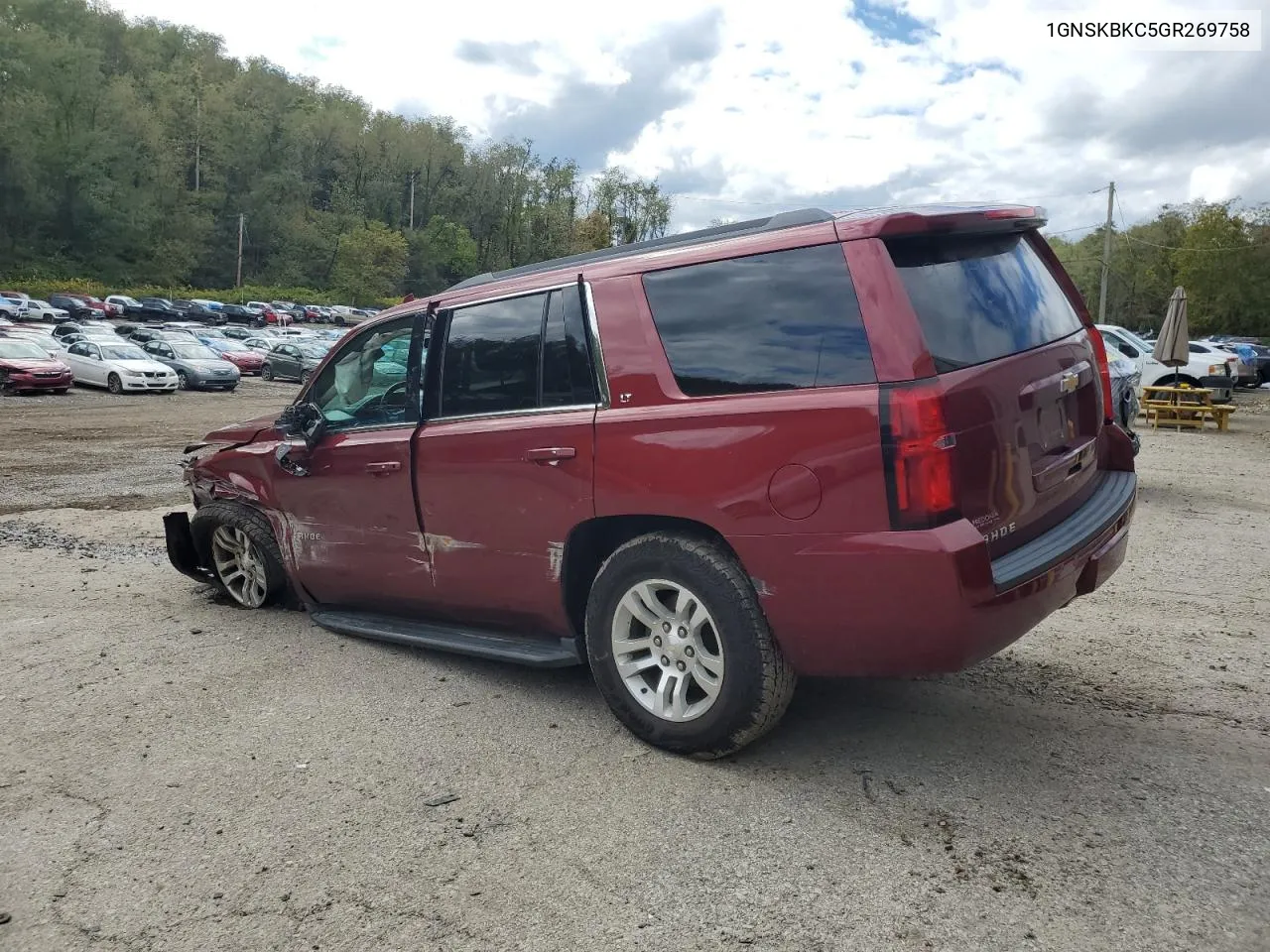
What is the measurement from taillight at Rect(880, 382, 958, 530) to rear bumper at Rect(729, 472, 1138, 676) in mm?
67

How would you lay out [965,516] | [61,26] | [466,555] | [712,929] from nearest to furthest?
[712,929] < [965,516] < [466,555] < [61,26]

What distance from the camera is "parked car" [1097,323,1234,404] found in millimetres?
19516

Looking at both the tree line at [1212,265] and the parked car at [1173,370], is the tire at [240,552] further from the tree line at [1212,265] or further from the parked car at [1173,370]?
the tree line at [1212,265]

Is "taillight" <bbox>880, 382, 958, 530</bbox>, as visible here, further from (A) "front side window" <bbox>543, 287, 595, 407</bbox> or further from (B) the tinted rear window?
(A) "front side window" <bbox>543, 287, 595, 407</bbox>

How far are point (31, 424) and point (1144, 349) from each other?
74.1ft

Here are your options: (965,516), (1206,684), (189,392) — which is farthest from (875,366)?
(189,392)

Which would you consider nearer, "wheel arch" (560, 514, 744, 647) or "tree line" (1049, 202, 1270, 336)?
"wheel arch" (560, 514, 744, 647)

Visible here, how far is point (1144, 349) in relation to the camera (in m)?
20.2

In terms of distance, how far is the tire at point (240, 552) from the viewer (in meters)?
5.64

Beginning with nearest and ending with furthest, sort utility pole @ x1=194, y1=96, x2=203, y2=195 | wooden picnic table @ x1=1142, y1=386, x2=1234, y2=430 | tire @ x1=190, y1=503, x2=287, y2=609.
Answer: tire @ x1=190, y1=503, x2=287, y2=609 → wooden picnic table @ x1=1142, y1=386, x2=1234, y2=430 → utility pole @ x1=194, y1=96, x2=203, y2=195

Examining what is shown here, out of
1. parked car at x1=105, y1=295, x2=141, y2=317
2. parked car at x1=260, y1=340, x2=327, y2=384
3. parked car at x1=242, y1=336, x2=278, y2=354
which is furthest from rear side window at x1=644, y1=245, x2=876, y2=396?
parked car at x1=105, y1=295, x2=141, y2=317

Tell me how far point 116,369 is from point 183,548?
25619 mm

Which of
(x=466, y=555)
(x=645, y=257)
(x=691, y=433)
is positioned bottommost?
(x=466, y=555)

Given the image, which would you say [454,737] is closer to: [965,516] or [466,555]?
[466,555]
